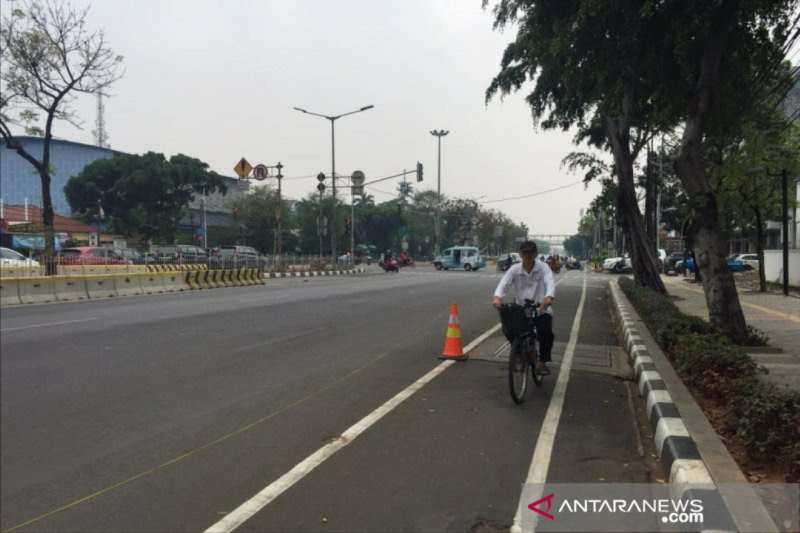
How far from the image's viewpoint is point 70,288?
697 inches

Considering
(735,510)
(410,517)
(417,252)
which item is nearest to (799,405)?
(735,510)

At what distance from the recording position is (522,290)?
6.53 meters

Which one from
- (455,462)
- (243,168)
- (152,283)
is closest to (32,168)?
(243,168)

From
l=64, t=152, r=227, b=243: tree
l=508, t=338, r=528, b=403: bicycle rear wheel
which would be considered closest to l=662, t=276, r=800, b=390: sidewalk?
l=508, t=338, r=528, b=403: bicycle rear wheel

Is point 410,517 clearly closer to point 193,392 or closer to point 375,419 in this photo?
point 375,419

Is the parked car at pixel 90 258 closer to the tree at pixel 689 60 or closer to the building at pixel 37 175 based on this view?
the tree at pixel 689 60

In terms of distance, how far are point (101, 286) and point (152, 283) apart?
223cm

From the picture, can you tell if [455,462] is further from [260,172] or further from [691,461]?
[260,172]

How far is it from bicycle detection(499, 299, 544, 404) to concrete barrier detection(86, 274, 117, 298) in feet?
51.9

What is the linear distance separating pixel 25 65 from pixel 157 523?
26.2m

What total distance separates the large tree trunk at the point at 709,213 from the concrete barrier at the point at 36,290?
52.4ft

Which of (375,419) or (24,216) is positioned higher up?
(24,216)

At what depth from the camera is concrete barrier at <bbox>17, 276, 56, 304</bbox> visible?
16172mm

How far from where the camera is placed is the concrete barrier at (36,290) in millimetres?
16172
